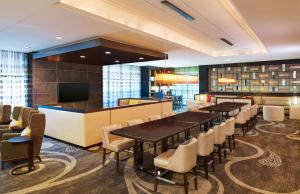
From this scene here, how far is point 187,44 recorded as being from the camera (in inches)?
278

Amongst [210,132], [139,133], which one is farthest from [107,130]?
[210,132]

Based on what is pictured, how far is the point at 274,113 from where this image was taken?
899cm

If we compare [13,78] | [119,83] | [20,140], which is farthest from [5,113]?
[119,83]

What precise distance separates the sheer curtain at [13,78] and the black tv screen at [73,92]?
1.20 meters

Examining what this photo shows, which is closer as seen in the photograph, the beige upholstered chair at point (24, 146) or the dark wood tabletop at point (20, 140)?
the dark wood tabletop at point (20, 140)

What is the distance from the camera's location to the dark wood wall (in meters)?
7.45

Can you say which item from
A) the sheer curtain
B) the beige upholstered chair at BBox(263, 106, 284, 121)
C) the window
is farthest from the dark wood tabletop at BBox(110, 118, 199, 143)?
the window

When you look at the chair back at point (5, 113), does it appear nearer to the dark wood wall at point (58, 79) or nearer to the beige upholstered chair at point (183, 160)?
the dark wood wall at point (58, 79)

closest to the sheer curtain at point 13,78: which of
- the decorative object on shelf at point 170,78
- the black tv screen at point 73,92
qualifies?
the black tv screen at point 73,92

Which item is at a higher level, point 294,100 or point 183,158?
point 294,100

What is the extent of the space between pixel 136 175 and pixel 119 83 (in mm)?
9174

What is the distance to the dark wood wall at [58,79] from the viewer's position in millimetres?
7445

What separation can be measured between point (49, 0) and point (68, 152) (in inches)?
136

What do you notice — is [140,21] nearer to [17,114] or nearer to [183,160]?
[183,160]
